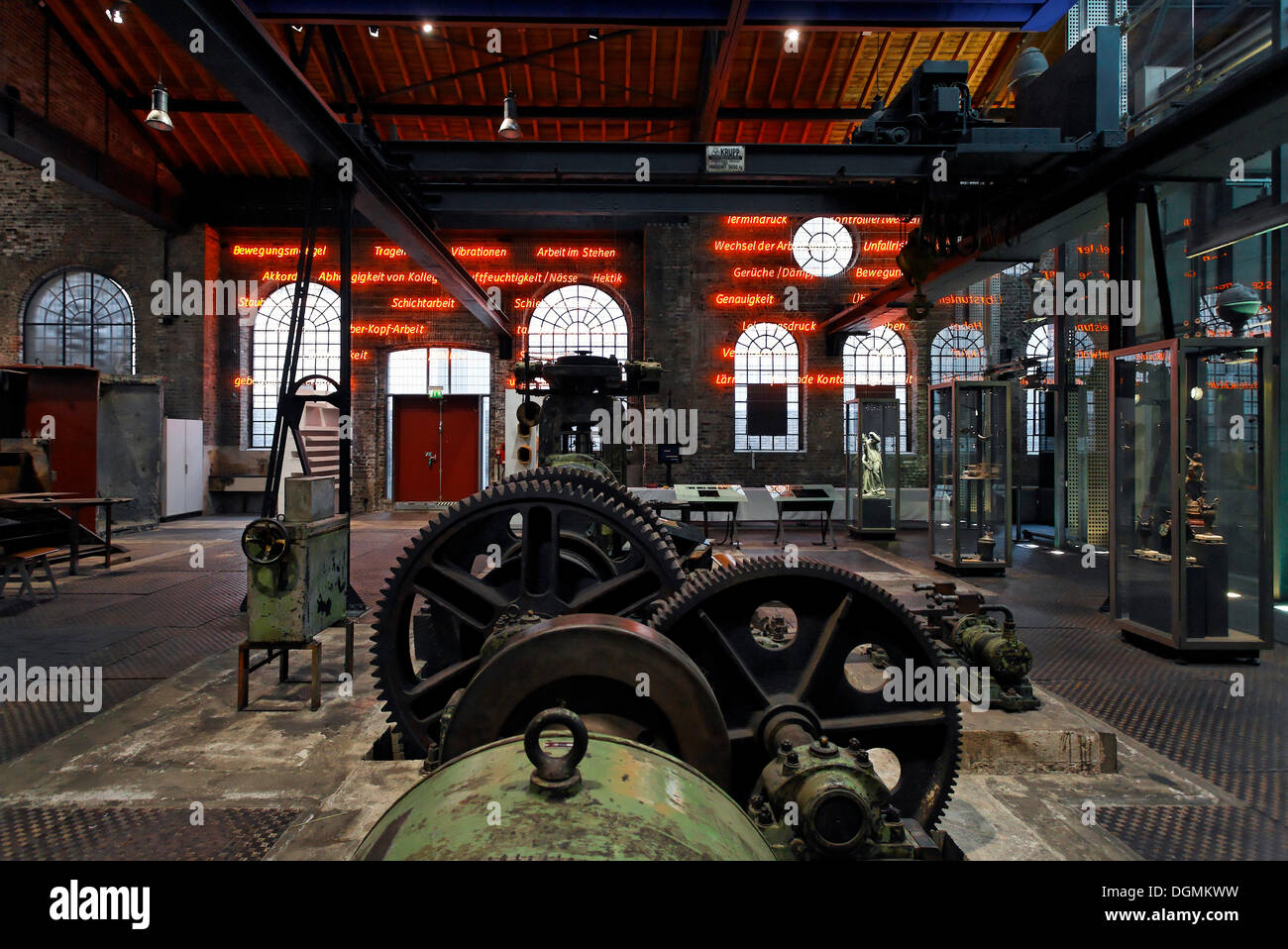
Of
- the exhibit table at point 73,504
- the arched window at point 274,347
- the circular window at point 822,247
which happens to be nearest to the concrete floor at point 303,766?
the exhibit table at point 73,504

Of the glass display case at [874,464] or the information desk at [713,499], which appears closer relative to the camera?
the information desk at [713,499]

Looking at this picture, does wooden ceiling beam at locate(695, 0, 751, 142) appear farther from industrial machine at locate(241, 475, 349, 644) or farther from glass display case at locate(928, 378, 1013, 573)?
industrial machine at locate(241, 475, 349, 644)

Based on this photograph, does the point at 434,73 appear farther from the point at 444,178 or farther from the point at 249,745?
the point at 249,745

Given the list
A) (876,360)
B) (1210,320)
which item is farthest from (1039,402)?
(1210,320)

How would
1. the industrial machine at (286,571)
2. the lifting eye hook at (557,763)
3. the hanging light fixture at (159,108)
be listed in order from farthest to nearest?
the hanging light fixture at (159,108), the industrial machine at (286,571), the lifting eye hook at (557,763)

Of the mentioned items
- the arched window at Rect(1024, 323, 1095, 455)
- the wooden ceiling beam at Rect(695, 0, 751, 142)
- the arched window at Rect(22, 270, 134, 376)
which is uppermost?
the wooden ceiling beam at Rect(695, 0, 751, 142)

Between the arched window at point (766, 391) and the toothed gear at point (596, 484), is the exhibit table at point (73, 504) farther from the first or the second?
the arched window at point (766, 391)

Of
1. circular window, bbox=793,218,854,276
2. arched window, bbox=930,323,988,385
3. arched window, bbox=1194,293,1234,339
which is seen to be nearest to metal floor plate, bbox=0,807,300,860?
arched window, bbox=1194,293,1234,339

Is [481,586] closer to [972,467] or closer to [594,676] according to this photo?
[594,676]

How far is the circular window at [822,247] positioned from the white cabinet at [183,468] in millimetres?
13975

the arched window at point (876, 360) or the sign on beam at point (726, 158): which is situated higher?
the sign on beam at point (726, 158)

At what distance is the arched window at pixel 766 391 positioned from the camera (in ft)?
51.4

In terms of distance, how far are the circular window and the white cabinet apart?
13975mm

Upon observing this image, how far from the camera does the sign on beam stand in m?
7.46
